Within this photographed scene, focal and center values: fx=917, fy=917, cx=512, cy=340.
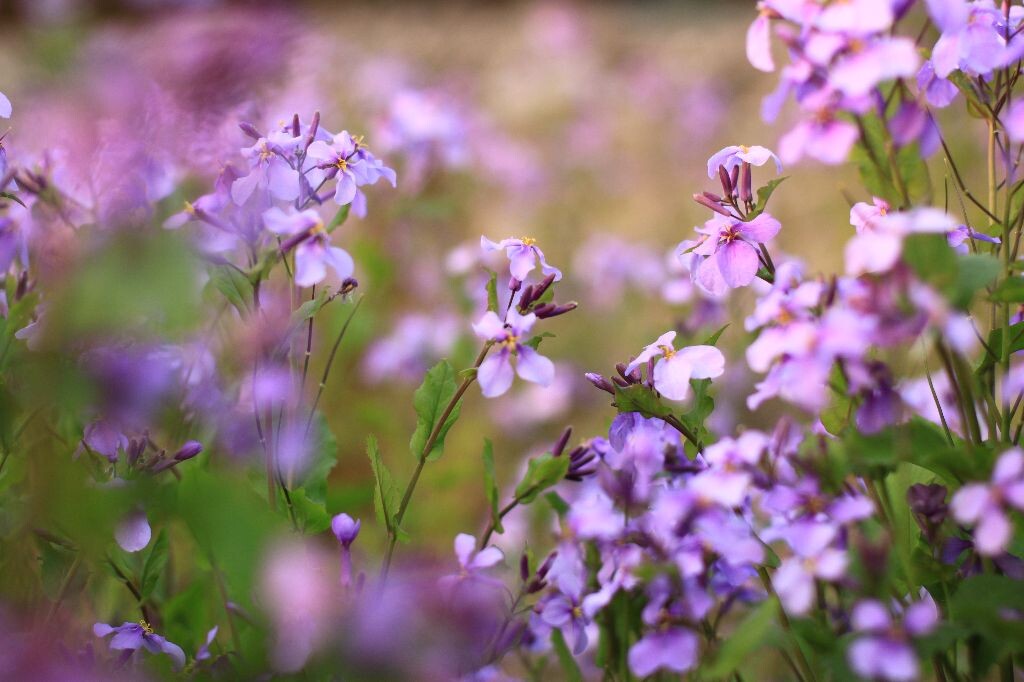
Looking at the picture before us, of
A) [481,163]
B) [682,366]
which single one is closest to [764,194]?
[682,366]

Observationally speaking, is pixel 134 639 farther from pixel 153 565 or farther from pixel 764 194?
pixel 764 194

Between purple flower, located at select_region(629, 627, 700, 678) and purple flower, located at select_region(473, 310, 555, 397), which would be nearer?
purple flower, located at select_region(629, 627, 700, 678)

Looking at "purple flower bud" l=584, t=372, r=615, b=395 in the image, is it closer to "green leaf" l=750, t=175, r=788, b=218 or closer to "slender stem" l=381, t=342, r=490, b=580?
"slender stem" l=381, t=342, r=490, b=580

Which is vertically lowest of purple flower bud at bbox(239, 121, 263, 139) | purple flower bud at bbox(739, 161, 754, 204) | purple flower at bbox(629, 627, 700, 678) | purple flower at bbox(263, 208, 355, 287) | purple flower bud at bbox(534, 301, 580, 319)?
purple flower at bbox(629, 627, 700, 678)

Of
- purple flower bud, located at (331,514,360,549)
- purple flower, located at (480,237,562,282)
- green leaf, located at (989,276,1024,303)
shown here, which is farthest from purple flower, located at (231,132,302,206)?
green leaf, located at (989,276,1024,303)

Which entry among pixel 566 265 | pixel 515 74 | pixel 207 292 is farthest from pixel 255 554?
pixel 515 74

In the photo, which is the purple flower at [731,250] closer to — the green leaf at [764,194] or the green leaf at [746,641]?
the green leaf at [764,194]
